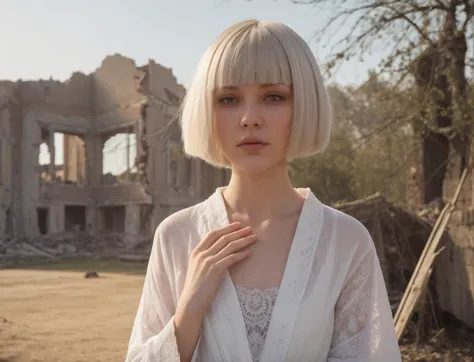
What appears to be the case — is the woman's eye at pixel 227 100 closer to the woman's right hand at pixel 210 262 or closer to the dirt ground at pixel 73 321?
the woman's right hand at pixel 210 262

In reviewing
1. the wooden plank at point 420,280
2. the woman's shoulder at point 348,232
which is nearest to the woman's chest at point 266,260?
the woman's shoulder at point 348,232

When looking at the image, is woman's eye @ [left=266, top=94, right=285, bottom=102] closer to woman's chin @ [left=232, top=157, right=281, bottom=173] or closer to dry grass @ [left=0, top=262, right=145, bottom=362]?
woman's chin @ [left=232, top=157, right=281, bottom=173]

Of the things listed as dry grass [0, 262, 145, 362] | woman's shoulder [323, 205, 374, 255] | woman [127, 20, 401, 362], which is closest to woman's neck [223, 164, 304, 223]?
woman [127, 20, 401, 362]

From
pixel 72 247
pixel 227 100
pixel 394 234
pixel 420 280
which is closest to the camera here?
pixel 227 100

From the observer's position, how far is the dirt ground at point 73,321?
20.1ft

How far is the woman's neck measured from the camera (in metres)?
1.54

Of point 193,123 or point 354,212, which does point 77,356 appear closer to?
point 354,212

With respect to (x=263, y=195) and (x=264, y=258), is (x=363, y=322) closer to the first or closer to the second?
(x=264, y=258)

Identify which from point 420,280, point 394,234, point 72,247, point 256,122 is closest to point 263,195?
point 256,122

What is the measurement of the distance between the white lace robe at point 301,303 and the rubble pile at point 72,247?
1855 centimetres

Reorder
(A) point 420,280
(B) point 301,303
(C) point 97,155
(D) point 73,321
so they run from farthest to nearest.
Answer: (C) point 97,155
(D) point 73,321
(A) point 420,280
(B) point 301,303

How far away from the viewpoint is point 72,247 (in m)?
23.2

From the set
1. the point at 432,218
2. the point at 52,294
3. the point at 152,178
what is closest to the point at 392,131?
the point at 432,218

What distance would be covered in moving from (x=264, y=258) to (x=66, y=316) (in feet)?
25.9
